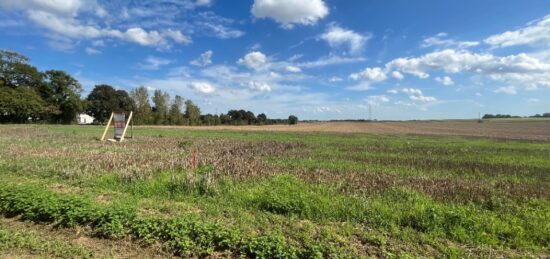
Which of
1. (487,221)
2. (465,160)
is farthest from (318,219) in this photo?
(465,160)

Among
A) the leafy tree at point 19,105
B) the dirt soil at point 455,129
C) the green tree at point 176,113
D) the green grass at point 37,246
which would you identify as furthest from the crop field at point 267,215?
the green tree at point 176,113

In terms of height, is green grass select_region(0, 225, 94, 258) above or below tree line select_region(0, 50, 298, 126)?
below

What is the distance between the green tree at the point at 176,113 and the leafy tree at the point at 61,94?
2517 centimetres

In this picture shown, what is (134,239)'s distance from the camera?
19.2 feet

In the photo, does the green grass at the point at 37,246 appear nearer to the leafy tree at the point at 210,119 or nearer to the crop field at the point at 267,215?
the crop field at the point at 267,215

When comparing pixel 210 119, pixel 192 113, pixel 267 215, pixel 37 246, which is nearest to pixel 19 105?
pixel 192 113

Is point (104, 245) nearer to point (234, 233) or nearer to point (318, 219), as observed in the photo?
point (234, 233)

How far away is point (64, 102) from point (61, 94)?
2.19m

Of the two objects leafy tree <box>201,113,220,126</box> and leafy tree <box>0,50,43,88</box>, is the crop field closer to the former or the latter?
leafy tree <box>0,50,43,88</box>

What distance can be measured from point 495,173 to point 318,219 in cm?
979

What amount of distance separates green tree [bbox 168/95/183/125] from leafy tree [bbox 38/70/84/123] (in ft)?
82.6

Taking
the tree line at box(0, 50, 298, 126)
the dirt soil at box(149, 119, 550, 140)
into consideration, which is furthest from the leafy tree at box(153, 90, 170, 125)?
the dirt soil at box(149, 119, 550, 140)

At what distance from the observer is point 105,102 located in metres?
92.5

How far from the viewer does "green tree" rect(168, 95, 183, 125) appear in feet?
320
